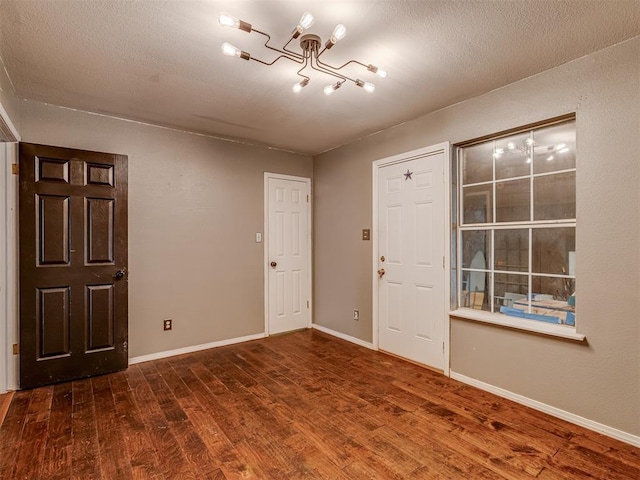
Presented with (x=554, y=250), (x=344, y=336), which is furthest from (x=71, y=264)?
(x=554, y=250)

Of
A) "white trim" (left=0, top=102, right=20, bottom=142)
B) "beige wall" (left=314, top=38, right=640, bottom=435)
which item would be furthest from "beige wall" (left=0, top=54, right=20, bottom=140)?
"beige wall" (left=314, top=38, right=640, bottom=435)

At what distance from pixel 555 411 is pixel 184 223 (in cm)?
371

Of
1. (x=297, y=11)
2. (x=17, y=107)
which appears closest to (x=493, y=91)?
(x=297, y=11)

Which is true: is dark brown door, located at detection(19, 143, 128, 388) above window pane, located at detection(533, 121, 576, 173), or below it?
below

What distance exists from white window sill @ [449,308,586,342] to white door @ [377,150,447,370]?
23 centimetres

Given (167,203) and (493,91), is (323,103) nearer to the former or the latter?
(493,91)

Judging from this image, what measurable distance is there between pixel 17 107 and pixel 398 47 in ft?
10.2

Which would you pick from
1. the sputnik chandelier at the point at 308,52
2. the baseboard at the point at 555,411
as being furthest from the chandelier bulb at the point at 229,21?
the baseboard at the point at 555,411

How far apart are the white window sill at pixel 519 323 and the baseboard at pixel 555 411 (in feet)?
1.71

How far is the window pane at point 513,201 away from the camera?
267cm

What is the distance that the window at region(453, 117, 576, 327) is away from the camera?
2475 millimetres

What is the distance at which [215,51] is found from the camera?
2156 millimetres

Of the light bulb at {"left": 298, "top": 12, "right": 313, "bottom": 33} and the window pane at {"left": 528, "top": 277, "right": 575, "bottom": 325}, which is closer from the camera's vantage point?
the light bulb at {"left": 298, "top": 12, "right": 313, "bottom": 33}

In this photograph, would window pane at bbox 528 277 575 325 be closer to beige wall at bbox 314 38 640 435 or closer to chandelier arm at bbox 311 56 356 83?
beige wall at bbox 314 38 640 435
